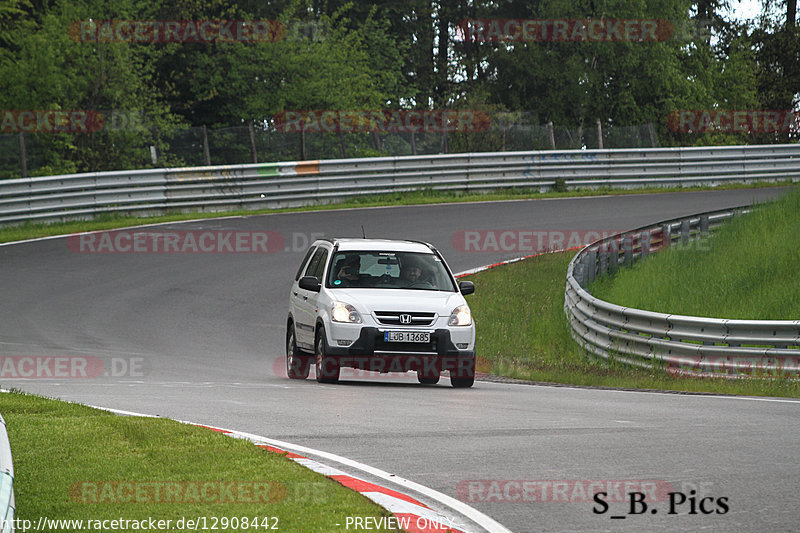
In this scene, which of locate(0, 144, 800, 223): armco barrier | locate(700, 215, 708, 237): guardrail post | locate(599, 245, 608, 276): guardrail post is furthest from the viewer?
locate(0, 144, 800, 223): armco barrier

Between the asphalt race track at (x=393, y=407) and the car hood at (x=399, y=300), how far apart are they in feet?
3.13

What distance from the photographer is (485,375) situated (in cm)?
1650

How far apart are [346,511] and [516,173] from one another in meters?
28.8

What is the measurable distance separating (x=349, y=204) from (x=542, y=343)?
526 inches

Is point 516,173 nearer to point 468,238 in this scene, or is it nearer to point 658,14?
point 468,238

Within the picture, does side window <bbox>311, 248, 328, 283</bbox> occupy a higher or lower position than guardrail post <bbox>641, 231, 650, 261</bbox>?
higher

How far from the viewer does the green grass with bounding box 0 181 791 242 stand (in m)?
26.7

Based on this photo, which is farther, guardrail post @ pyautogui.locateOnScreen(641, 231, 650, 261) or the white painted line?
guardrail post @ pyautogui.locateOnScreen(641, 231, 650, 261)

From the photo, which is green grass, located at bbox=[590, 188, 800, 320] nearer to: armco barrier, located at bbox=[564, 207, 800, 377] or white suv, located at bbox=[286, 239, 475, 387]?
armco barrier, located at bbox=[564, 207, 800, 377]

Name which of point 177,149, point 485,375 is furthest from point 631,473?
point 177,149

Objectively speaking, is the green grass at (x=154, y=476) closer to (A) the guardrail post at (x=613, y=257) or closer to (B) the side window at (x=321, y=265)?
(B) the side window at (x=321, y=265)

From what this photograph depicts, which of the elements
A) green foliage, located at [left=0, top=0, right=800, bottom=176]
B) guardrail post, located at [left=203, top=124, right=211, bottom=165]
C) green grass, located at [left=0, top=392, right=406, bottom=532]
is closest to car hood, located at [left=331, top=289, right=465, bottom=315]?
green grass, located at [left=0, top=392, right=406, bottom=532]

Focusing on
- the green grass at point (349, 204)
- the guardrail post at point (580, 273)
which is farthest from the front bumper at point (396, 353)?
the green grass at point (349, 204)

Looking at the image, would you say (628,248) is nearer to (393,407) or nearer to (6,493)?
(393,407)
